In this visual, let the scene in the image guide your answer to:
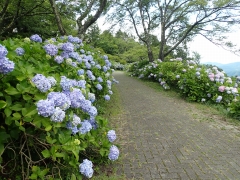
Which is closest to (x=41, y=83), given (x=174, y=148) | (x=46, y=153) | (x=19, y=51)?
(x=46, y=153)

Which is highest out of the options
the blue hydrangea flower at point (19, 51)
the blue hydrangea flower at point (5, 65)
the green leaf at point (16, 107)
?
the blue hydrangea flower at point (19, 51)

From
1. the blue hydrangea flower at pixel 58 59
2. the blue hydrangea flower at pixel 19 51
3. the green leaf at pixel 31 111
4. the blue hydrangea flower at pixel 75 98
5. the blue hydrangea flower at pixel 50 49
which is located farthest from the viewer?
the blue hydrangea flower at pixel 58 59

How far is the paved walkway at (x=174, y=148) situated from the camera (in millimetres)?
2838

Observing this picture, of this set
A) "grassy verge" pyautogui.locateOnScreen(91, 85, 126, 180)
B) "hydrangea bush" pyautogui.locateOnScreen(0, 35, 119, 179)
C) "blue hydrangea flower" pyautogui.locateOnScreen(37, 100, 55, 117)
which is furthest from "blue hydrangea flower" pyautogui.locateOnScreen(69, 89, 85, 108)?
"grassy verge" pyautogui.locateOnScreen(91, 85, 126, 180)

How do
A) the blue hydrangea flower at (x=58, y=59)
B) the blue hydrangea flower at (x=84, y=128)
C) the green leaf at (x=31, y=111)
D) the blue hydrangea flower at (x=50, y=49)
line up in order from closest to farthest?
1. the green leaf at (x=31, y=111)
2. the blue hydrangea flower at (x=84, y=128)
3. the blue hydrangea flower at (x=50, y=49)
4. the blue hydrangea flower at (x=58, y=59)

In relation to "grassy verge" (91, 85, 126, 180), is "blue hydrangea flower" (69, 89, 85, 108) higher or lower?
higher

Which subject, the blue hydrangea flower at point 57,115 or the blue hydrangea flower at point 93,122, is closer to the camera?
the blue hydrangea flower at point 57,115

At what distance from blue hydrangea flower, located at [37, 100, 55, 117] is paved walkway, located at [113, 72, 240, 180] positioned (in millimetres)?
1461

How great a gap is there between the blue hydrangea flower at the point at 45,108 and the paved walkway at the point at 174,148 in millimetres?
1461

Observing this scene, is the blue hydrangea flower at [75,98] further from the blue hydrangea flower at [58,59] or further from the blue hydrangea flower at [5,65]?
the blue hydrangea flower at [58,59]

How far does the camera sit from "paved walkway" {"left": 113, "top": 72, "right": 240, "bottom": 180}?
9.31 feet

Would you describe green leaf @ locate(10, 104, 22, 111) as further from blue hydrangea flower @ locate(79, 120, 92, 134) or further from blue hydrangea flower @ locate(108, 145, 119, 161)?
blue hydrangea flower @ locate(108, 145, 119, 161)

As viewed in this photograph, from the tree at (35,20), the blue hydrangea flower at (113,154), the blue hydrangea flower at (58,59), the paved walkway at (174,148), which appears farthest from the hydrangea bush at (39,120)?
the tree at (35,20)

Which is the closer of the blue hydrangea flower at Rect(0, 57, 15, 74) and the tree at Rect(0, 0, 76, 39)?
the blue hydrangea flower at Rect(0, 57, 15, 74)
